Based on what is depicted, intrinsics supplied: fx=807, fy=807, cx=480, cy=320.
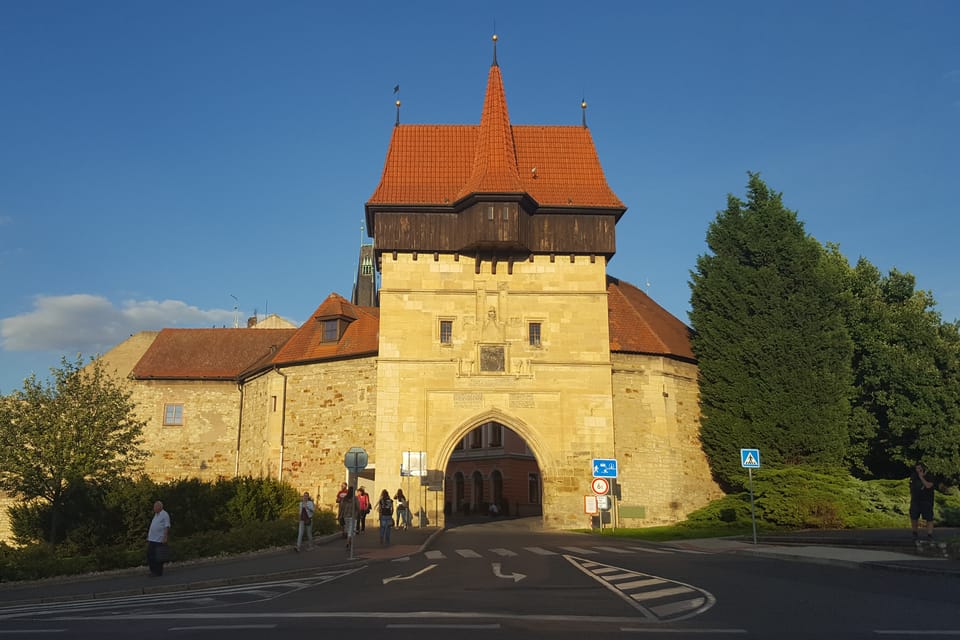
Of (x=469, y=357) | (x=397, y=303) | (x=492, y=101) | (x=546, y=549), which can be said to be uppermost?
(x=492, y=101)

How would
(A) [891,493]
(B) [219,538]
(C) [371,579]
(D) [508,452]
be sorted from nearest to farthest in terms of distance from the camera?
(C) [371,579] → (B) [219,538] → (A) [891,493] → (D) [508,452]

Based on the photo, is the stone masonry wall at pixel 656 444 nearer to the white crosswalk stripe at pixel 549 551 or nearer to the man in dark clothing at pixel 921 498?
the white crosswalk stripe at pixel 549 551

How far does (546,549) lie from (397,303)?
49.8 ft

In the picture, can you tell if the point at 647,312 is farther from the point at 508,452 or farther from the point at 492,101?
the point at 508,452

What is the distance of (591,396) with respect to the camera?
108ft

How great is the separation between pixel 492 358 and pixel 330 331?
9534 mm

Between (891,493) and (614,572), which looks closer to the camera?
(614,572)

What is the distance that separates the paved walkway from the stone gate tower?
32.8 ft

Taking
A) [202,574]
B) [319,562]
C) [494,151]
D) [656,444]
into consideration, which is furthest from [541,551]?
[494,151]

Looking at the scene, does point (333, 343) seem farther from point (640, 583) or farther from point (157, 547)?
point (640, 583)

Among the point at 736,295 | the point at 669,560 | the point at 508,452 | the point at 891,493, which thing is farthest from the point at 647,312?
the point at 669,560

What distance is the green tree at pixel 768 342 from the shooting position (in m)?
32.7

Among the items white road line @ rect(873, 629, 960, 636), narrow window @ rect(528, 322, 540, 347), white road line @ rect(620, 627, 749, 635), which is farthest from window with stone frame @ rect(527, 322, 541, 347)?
white road line @ rect(873, 629, 960, 636)

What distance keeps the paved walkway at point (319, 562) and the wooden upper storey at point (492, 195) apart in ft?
48.6
